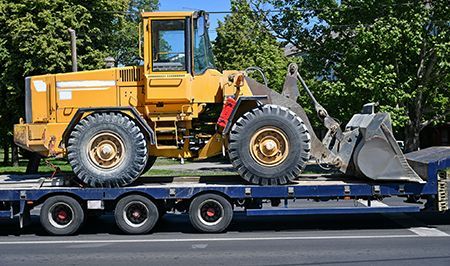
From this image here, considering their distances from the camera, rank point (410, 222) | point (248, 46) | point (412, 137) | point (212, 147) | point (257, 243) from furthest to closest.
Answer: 1. point (248, 46)
2. point (412, 137)
3. point (410, 222)
4. point (212, 147)
5. point (257, 243)

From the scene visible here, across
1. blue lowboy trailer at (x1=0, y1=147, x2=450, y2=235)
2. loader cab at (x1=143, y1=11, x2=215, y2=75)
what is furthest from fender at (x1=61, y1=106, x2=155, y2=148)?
blue lowboy trailer at (x1=0, y1=147, x2=450, y2=235)

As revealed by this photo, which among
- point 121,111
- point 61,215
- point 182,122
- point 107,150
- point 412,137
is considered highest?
point 121,111

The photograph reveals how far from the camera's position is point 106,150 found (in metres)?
10.9

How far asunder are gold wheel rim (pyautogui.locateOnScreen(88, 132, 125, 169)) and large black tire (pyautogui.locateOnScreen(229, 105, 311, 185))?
2045 mm

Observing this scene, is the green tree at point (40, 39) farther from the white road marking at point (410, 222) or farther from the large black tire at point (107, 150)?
the white road marking at point (410, 222)

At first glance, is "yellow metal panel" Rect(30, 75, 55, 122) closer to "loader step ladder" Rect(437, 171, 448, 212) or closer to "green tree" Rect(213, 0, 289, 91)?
"loader step ladder" Rect(437, 171, 448, 212)

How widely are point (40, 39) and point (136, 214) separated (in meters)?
16.9

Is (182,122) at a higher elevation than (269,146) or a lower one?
higher

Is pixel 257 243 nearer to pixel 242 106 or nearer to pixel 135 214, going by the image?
pixel 135 214

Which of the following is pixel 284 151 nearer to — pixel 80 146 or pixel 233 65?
pixel 80 146

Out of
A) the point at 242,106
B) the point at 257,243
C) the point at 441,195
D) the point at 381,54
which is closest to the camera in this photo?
the point at 257,243

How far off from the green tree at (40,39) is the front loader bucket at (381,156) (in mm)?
18076

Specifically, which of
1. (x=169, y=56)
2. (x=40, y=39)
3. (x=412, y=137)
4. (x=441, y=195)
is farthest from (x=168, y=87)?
(x=412, y=137)

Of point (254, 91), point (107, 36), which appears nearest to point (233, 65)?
point (107, 36)
